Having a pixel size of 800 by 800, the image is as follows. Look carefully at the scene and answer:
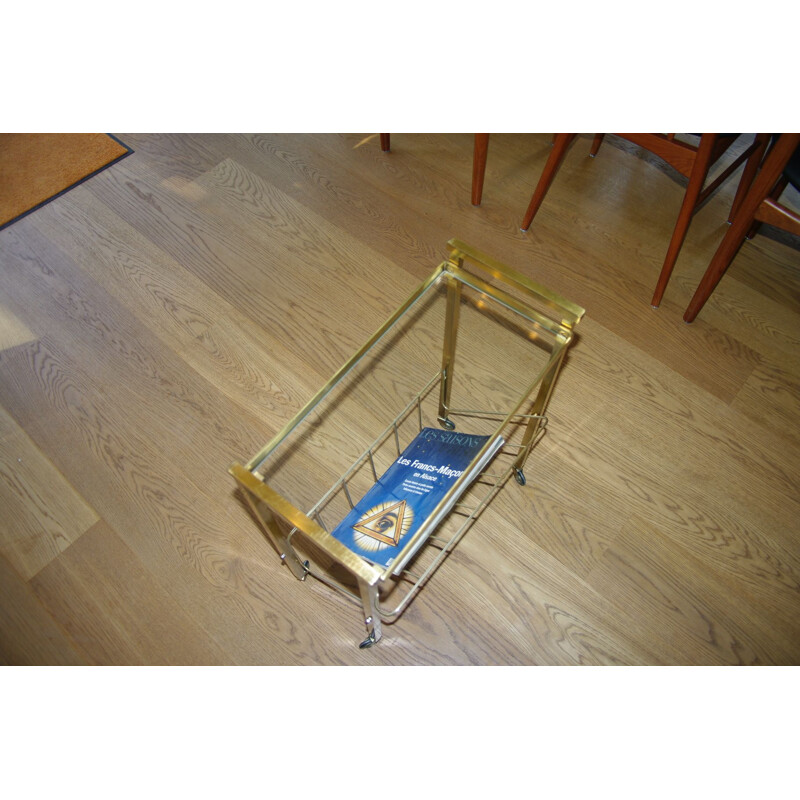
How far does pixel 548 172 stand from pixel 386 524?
3.95 feet

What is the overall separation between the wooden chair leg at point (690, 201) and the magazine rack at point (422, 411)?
33 centimetres

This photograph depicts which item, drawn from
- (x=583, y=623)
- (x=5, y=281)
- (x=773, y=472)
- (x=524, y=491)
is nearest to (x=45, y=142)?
(x=5, y=281)

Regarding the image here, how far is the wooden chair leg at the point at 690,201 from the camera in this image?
1.46m

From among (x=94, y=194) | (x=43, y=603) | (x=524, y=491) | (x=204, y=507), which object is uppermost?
(x=94, y=194)

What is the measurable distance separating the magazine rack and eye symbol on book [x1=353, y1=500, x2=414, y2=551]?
5.0 inches

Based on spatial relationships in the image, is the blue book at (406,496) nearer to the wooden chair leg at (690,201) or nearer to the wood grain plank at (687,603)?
the wood grain plank at (687,603)

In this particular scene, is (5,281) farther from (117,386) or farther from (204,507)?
(204,507)

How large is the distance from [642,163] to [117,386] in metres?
1.88

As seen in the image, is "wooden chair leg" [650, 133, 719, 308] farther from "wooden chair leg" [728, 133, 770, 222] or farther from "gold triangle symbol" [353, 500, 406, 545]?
"gold triangle symbol" [353, 500, 406, 545]

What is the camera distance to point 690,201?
1.56 meters

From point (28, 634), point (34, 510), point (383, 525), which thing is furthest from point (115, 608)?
point (383, 525)

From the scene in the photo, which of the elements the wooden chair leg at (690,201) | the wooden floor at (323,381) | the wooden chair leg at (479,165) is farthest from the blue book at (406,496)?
the wooden chair leg at (479,165)

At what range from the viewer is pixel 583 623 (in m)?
1.36

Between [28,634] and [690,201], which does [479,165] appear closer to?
[690,201]
